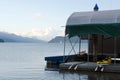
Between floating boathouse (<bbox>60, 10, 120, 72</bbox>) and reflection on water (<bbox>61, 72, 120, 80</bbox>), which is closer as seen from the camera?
reflection on water (<bbox>61, 72, 120, 80</bbox>)

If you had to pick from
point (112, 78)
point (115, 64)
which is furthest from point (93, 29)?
point (112, 78)

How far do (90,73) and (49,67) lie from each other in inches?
365

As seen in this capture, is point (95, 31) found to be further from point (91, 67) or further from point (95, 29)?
point (91, 67)

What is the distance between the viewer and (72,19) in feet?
117

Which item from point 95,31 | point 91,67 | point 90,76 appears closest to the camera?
point 90,76

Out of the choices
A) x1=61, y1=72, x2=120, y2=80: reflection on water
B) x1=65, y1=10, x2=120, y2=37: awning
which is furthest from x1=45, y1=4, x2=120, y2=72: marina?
x1=61, y1=72, x2=120, y2=80: reflection on water

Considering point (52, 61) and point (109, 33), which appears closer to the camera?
point (109, 33)

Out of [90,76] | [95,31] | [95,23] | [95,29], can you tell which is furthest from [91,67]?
[95,23]

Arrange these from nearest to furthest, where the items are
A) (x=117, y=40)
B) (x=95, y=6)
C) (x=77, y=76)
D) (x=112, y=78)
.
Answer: (x=112, y=78) → (x=77, y=76) → (x=117, y=40) → (x=95, y=6)

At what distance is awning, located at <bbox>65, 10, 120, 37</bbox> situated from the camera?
3369 cm

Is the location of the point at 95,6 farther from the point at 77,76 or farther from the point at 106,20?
the point at 77,76

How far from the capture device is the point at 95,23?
34.4 m

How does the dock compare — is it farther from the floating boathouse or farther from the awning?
the awning

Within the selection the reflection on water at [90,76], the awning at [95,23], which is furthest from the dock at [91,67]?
the awning at [95,23]
